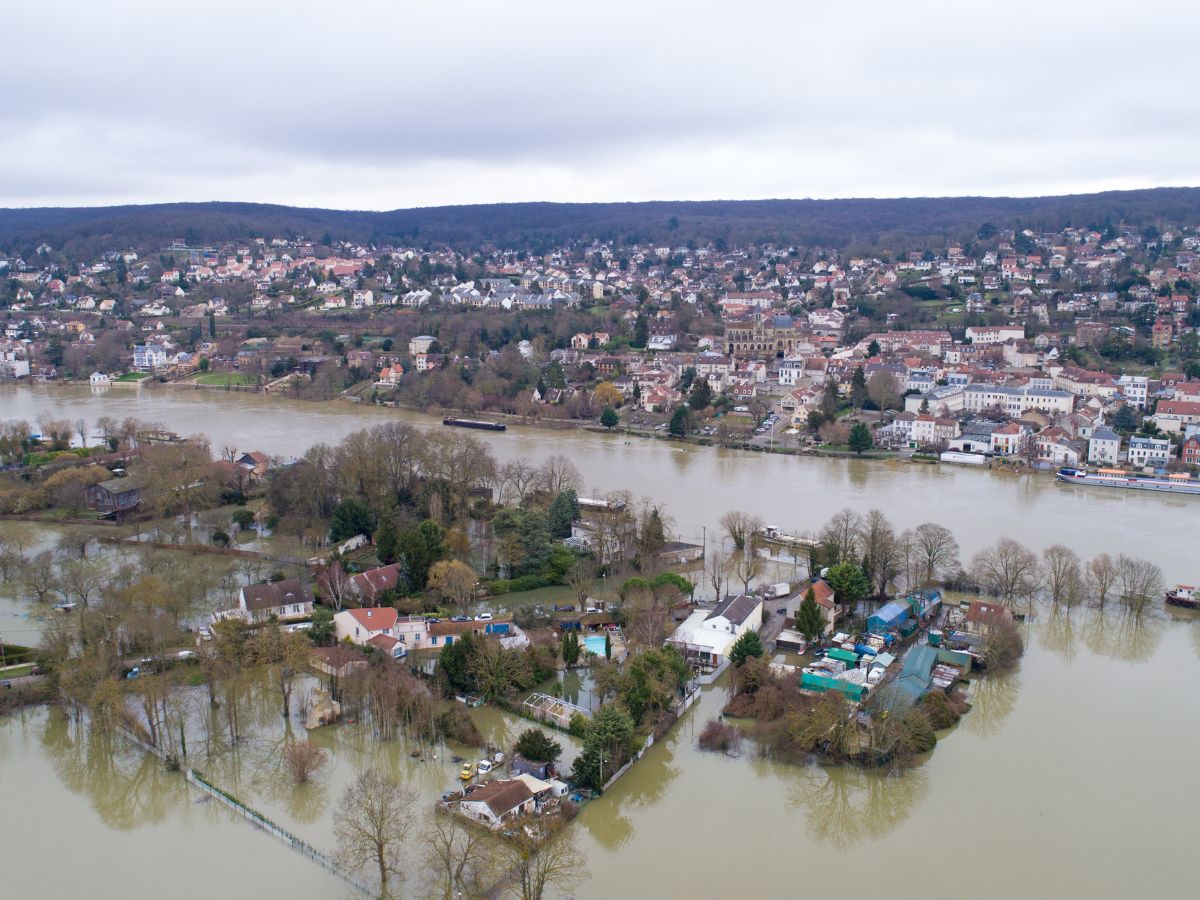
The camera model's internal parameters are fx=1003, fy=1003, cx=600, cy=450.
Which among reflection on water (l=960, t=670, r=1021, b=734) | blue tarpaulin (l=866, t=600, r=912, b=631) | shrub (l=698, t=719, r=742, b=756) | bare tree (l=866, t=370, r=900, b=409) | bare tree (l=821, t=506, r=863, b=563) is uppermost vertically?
bare tree (l=866, t=370, r=900, b=409)

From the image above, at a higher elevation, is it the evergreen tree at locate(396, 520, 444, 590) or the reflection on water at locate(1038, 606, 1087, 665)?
the evergreen tree at locate(396, 520, 444, 590)

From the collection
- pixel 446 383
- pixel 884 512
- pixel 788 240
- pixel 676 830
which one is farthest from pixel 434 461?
pixel 788 240

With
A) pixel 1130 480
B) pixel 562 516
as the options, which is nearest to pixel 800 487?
pixel 562 516

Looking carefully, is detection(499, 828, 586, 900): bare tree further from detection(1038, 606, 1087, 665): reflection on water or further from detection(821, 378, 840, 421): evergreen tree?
detection(821, 378, 840, 421): evergreen tree

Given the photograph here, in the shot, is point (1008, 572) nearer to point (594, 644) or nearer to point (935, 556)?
point (935, 556)

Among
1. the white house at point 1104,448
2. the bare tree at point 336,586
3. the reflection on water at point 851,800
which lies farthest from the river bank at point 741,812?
the white house at point 1104,448

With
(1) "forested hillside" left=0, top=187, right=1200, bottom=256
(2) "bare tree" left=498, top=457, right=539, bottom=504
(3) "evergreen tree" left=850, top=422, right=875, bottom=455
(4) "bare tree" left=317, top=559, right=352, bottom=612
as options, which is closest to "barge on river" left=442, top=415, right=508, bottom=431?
(2) "bare tree" left=498, top=457, right=539, bottom=504

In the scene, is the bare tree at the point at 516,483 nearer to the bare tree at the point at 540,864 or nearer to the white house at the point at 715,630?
the white house at the point at 715,630
